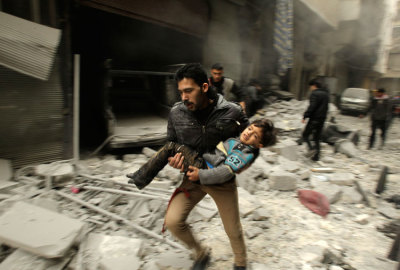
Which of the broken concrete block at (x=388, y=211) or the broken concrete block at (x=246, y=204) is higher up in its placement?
the broken concrete block at (x=246, y=204)

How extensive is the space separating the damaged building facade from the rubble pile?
0.68 metres

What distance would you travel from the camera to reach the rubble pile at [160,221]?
219 cm

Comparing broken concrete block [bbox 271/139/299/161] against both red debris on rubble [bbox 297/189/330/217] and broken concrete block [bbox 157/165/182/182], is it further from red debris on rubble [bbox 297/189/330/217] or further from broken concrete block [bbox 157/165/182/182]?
broken concrete block [bbox 157/165/182/182]

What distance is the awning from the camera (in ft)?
9.66

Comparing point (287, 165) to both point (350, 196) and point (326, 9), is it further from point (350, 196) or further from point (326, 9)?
point (326, 9)

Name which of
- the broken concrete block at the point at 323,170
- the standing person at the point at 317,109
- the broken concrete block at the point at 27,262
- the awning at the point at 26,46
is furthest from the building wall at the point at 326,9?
the broken concrete block at the point at 27,262

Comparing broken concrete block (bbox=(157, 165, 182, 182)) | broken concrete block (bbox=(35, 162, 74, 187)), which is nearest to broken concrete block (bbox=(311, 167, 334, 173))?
broken concrete block (bbox=(157, 165, 182, 182))

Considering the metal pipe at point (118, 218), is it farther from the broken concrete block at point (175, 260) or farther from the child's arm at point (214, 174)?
the child's arm at point (214, 174)

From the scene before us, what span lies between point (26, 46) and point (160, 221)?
268 cm

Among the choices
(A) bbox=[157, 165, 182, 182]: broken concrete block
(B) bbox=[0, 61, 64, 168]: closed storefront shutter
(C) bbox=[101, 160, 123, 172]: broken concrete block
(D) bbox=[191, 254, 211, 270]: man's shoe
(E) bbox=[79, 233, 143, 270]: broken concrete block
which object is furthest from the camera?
(C) bbox=[101, 160, 123, 172]: broken concrete block

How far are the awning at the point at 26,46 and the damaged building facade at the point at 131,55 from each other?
0.13 feet

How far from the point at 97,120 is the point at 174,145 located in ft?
12.9

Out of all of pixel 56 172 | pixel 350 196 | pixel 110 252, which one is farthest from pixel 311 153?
pixel 56 172

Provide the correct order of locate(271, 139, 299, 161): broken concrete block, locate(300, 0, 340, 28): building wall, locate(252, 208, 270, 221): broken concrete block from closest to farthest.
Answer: locate(252, 208, 270, 221): broken concrete block → locate(271, 139, 299, 161): broken concrete block → locate(300, 0, 340, 28): building wall
